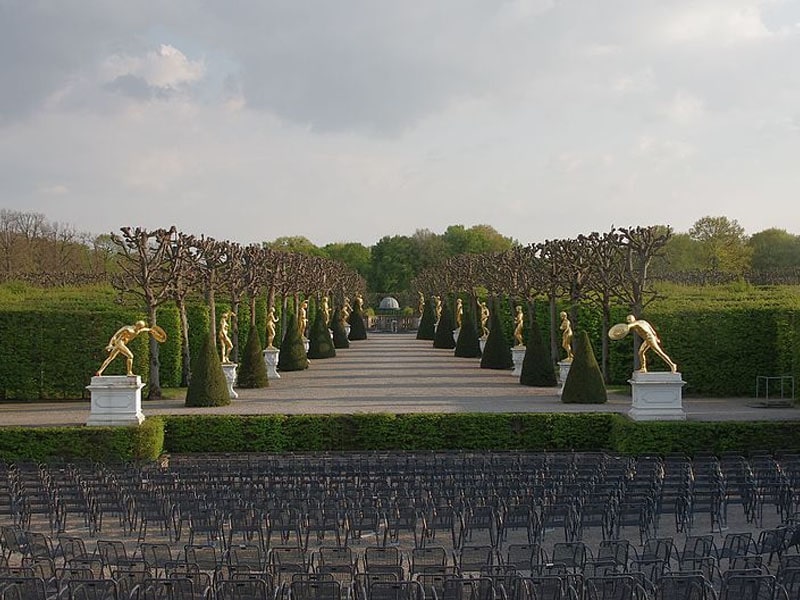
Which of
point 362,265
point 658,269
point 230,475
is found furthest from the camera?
point 362,265

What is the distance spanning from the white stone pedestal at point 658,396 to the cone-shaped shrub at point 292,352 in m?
22.7

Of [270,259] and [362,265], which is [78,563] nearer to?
[270,259]

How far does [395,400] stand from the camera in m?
29.6

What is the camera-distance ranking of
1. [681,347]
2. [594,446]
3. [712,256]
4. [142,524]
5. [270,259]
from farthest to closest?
[712,256] < [270,259] < [681,347] < [594,446] < [142,524]

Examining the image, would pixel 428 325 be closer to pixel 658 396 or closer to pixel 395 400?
pixel 395 400

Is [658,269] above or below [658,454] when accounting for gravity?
above

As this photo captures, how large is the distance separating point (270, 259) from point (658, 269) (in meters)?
39.5

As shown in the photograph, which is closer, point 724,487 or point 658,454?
point 724,487

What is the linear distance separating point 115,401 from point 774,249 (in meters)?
79.2

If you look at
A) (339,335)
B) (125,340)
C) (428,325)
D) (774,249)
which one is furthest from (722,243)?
(125,340)

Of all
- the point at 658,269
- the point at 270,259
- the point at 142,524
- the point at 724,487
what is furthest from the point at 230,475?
the point at 658,269

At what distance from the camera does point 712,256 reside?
80.2m

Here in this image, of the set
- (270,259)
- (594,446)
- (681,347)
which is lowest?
(594,446)

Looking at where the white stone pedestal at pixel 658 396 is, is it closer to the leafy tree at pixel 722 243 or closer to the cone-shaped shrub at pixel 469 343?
the cone-shaped shrub at pixel 469 343
